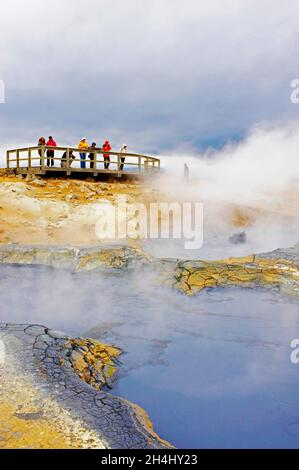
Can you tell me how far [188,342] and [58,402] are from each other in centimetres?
243

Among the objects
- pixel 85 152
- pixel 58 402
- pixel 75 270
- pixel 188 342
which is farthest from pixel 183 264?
pixel 85 152

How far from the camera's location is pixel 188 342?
201 inches

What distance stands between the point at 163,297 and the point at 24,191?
961 cm

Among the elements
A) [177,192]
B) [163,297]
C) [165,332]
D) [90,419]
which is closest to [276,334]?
[165,332]

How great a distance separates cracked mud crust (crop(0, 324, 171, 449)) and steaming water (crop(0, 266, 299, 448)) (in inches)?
17.6

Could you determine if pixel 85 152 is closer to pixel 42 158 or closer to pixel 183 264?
pixel 42 158

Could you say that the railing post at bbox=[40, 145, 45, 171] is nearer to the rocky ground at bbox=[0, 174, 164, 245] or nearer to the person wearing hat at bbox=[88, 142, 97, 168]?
the rocky ground at bbox=[0, 174, 164, 245]

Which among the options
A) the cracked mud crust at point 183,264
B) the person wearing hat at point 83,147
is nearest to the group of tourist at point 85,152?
the person wearing hat at point 83,147

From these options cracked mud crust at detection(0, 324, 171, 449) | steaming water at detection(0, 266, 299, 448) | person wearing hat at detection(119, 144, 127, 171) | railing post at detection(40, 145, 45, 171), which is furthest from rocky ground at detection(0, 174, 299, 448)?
person wearing hat at detection(119, 144, 127, 171)

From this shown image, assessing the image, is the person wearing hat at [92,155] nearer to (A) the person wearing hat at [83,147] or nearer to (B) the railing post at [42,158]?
(A) the person wearing hat at [83,147]

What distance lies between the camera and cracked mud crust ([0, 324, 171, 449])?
264cm

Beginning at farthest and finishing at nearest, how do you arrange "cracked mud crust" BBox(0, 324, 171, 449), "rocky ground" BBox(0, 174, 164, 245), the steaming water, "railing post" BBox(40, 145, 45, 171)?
"railing post" BBox(40, 145, 45, 171), "rocky ground" BBox(0, 174, 164, 245), the steaming water, "cracked mud crust" BBox(0, 324, 171, 449)

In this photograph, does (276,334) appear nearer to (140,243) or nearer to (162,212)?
(140,243)
